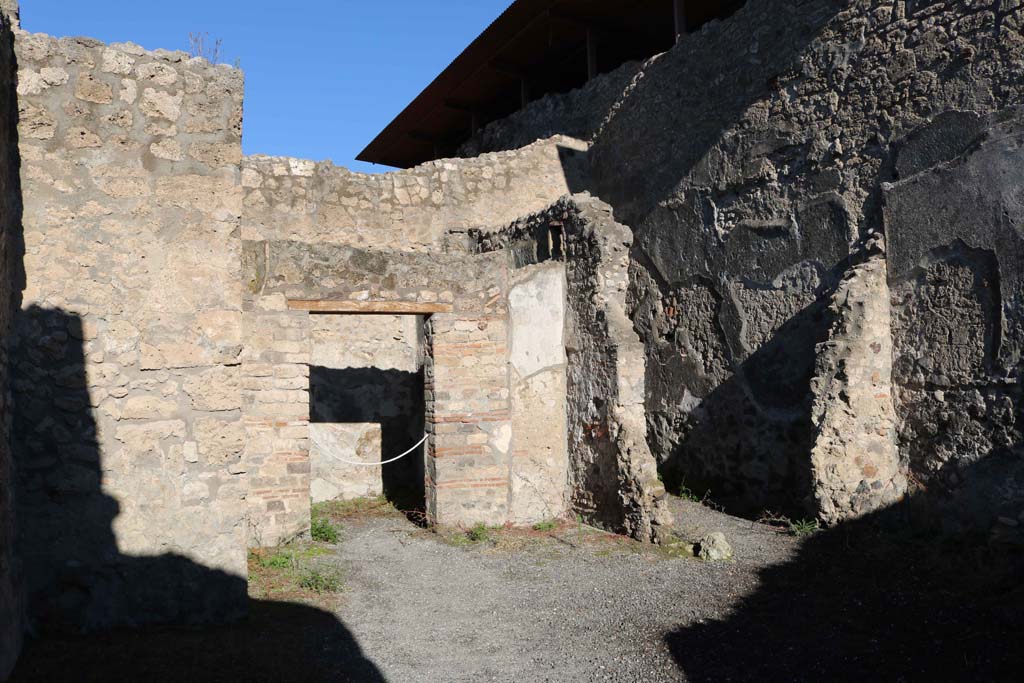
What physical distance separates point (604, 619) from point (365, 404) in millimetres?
4762

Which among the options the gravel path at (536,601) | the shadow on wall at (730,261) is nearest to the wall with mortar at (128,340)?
the gravel path at (536,601)

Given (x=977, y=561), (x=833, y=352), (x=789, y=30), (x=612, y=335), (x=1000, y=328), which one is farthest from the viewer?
(x=789, y=30)

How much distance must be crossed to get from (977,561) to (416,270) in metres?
4.64

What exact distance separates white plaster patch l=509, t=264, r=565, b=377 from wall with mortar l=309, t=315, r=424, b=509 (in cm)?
172

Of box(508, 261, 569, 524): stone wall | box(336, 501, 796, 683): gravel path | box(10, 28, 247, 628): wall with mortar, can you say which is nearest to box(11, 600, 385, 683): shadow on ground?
box(10, 28, 247, 628): wall with mortar

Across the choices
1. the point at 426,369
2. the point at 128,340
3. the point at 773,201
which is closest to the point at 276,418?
the point at 426,369

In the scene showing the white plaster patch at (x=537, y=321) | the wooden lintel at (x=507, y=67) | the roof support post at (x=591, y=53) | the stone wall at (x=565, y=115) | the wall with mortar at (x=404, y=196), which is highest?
the wooden lintel at (x=507, y=67)

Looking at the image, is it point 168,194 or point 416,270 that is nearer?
point 168,194

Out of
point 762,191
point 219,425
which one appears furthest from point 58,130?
point 762,191

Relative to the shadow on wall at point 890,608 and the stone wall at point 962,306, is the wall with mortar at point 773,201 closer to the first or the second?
the stone wall at point 962,306

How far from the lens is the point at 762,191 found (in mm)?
7395

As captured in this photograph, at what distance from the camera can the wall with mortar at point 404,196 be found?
347 inches

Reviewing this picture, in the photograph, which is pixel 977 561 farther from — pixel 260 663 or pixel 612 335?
pixel 260 663

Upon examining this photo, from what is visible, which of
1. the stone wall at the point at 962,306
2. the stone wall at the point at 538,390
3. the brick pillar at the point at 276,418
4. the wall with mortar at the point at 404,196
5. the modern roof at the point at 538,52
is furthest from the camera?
the modern roof at the point at 538,52
